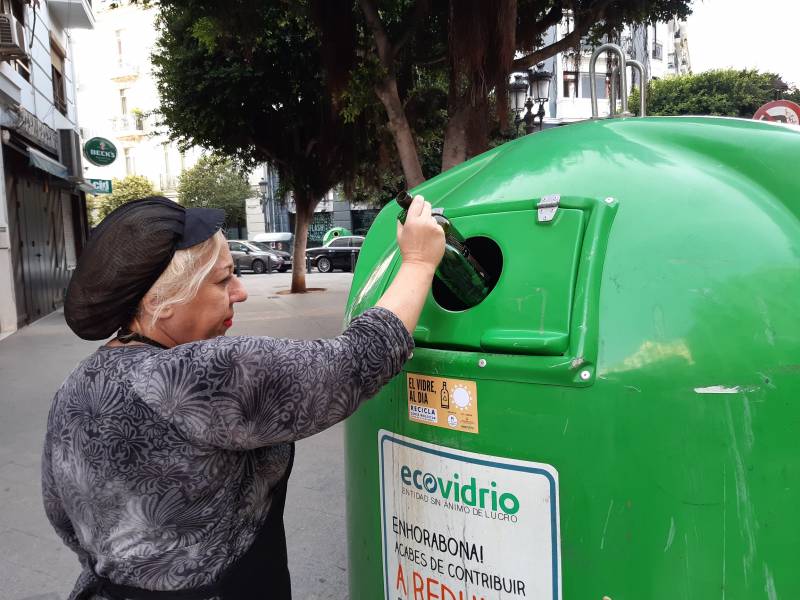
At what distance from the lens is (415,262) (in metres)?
1.22

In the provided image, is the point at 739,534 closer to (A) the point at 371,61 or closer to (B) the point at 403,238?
(B) the point at 403,238

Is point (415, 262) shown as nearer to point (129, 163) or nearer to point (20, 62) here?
point (20, 62)

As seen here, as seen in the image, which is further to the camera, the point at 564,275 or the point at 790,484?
the point at 564,275

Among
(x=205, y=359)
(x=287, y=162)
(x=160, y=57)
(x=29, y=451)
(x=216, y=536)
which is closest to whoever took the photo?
(x=205, y=359)

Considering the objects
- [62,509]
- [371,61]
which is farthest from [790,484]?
[371,61]

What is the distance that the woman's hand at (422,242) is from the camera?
47.9 inches

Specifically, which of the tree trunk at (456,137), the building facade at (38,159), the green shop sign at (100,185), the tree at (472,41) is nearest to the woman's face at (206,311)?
the tree at (472,41)

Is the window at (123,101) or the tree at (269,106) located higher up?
the window at (123,101)

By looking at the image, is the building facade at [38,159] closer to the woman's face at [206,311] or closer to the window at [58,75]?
the window at [58,75]

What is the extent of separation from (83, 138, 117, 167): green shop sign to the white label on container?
50.6 feet

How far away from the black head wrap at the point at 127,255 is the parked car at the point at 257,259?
23.9 m

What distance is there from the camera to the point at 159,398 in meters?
1.09

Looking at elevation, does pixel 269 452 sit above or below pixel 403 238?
below

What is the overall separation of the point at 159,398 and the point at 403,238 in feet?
1.62
